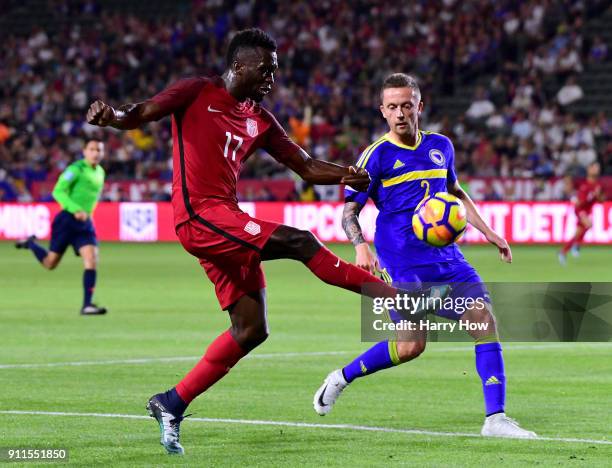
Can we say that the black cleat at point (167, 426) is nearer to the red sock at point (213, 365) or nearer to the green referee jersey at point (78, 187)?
the red sock at point (213, 365)

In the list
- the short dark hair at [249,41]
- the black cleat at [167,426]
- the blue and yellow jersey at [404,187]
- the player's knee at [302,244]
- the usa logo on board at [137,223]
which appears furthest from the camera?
the usa logo on board at [137,223]

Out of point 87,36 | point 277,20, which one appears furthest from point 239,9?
point 87,36

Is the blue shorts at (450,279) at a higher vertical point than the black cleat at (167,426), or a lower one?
higher

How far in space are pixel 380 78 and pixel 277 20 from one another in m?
5.18

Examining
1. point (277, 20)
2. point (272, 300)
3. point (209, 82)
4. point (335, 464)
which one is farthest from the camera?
point (277, 20)

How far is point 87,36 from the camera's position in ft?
148

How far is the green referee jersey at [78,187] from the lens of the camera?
17047mm

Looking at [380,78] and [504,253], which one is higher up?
[380,78]

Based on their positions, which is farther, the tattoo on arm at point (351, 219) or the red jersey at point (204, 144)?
the tattoo on arm at point (351, 219)

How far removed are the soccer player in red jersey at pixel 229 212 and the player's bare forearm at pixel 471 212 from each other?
118cm

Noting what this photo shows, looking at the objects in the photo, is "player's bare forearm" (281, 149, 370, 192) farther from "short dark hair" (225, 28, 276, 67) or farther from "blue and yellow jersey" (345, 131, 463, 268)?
"short dark hair" (225, 28, 276, 67)

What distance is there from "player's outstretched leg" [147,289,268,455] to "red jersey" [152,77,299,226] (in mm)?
601

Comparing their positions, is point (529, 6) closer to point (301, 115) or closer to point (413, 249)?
point (301, 115)

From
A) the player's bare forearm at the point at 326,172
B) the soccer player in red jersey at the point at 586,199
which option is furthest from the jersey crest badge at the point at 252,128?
the soccer player in red jersey at the point at 586,199
